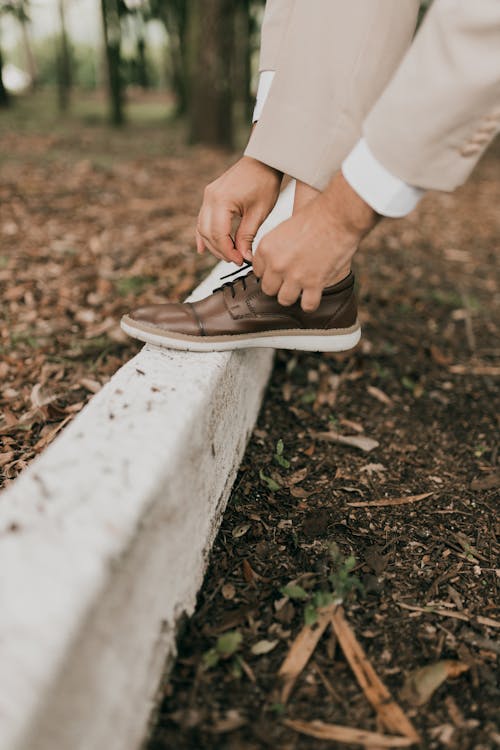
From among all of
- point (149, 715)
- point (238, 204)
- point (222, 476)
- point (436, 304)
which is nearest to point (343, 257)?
point (238, 204)

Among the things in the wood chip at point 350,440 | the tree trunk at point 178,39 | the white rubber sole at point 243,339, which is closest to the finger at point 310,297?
the white rubber sole at point 243,339

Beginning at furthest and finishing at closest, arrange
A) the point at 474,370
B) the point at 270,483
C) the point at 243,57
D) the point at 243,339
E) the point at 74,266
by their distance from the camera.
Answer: the point at 243,57, the point at 74,266, the point at 474,370, the point at 270,483, the point at 243,339

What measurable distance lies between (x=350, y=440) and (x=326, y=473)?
0.23m

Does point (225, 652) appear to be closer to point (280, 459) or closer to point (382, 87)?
point (280, 459)

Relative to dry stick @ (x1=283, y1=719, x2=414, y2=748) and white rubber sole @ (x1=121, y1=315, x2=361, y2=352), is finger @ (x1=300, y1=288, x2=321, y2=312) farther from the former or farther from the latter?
dry stick @ (x1=283, y1=719, x2=414, y2=748)

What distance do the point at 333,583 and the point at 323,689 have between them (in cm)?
27

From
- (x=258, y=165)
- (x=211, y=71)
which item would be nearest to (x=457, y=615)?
(x=258, y=165)

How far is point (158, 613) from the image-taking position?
4.15ft

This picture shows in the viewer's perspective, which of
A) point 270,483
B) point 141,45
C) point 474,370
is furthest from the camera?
point 141,45

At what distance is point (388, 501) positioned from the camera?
1.95m

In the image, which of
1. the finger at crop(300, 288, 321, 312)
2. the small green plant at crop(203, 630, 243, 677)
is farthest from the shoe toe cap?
the small green plant at crop(203, 630, 243, 677)

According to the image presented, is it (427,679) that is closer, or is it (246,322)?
(427,679)

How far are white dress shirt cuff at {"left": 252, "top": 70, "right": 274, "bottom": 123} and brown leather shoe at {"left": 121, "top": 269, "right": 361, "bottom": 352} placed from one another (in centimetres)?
55

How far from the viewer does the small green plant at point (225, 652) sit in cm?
138
